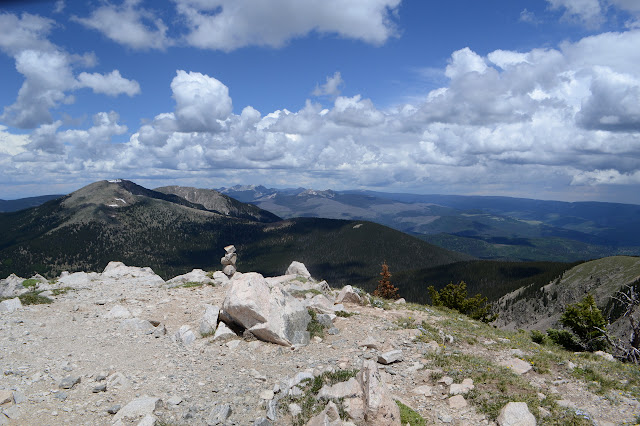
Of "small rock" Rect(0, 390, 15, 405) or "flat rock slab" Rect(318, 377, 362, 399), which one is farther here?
"flat rock slab" Rect(318, 377, 362, 399)

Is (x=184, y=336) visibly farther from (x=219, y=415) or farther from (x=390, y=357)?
(x=390, y=357)

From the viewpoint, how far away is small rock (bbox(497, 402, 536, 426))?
1080cm

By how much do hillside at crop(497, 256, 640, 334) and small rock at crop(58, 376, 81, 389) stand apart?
528 feet

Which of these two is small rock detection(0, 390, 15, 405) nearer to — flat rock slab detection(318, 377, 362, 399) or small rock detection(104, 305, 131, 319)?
small rock detection(104, 305, 131, 319)

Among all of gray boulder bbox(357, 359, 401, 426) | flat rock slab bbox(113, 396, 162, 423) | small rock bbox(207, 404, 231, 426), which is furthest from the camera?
small rock bbox(207, 404, 231, 426)

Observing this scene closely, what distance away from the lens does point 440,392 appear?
13.2m

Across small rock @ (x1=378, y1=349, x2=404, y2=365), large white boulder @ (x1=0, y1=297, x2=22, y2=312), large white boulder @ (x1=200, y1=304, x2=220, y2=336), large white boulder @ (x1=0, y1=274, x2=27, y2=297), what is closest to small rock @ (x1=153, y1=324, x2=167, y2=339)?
large white boulder @ (x1=200, y1=304, x2=220, y2=336)

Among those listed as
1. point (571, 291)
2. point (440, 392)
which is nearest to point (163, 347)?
point (440, 392)

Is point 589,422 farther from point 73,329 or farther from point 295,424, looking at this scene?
point 73,329

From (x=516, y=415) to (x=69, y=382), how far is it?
15.4 meters

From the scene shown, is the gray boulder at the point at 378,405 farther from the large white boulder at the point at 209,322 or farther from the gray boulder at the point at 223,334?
the large white boulder at the point at 209,322

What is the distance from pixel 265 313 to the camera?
57.9ft

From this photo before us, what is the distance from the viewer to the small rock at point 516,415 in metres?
10.8

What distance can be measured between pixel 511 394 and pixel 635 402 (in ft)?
16.9
